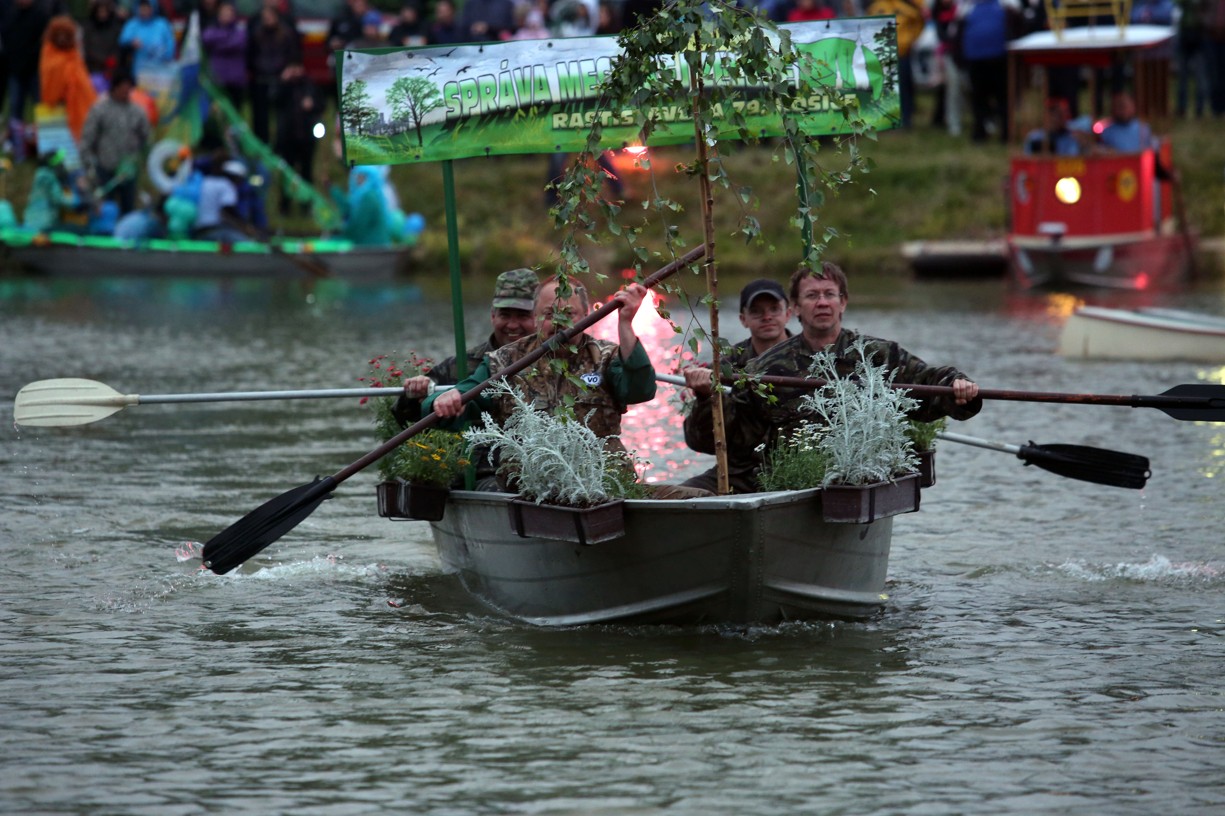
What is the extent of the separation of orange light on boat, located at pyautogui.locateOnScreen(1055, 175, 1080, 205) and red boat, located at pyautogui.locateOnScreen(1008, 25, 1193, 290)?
0.01 meters

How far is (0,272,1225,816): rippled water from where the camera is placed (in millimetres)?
6344

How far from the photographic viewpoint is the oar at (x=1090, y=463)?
9414mm

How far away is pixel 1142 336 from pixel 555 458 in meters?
10.8

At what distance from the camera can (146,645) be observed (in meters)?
8.37

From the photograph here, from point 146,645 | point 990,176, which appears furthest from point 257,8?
point 146,645

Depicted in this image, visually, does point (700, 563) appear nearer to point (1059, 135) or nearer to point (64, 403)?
point (64, 403)

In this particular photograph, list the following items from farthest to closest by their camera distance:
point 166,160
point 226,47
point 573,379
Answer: point 166,160 < point 226,47 < point 573,379

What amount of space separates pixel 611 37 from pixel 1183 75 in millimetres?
→ 21959

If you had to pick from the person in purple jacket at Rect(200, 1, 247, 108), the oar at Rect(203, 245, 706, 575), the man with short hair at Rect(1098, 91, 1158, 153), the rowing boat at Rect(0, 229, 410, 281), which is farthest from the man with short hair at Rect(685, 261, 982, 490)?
the person in purple jacket at Rect(200, 1, 247, 108)

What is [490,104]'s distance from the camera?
8.93 metres

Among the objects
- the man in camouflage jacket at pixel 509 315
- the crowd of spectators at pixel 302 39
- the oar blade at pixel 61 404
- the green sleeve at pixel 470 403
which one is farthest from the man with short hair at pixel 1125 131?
the oar blade at pixel 61 404

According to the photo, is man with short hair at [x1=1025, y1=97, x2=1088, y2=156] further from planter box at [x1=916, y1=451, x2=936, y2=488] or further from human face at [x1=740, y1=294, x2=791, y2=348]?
planter box at [x1=916, y1=451, x2=936, y2=488]

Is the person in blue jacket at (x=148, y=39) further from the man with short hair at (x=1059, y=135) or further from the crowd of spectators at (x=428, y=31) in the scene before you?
the man with short hair at (x=1059, y=135)

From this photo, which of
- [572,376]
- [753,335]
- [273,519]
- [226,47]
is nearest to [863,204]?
[226,47]
